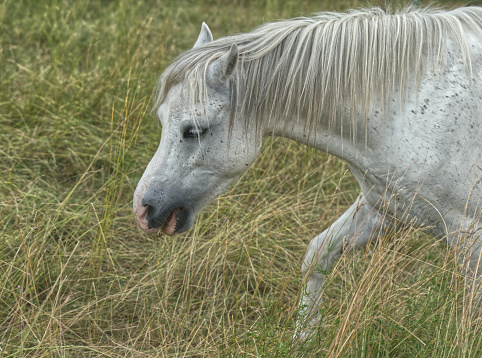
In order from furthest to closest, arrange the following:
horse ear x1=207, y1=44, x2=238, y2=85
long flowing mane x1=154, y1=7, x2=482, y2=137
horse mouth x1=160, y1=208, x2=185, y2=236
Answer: horse mouth x1=160, y1=208, x2=185, y2=236 < long flowing mane x1=154, y1=7, x2=482, y2=137 < horse ear x1=207, y1=44, x2=238, y2=85

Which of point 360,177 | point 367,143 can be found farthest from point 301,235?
point 367,143

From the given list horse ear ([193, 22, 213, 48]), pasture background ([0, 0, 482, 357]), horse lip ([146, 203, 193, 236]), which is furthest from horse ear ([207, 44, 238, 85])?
pasture background ([0, 0, 482, 357])

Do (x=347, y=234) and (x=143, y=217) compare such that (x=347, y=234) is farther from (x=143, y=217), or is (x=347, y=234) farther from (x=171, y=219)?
(x=143, y=217)

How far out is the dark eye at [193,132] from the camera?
224cm

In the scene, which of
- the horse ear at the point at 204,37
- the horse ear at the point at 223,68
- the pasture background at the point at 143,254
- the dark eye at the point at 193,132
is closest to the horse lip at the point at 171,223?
the dark eye at the point at 193,132

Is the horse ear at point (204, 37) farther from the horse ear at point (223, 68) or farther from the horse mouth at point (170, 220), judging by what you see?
the horse mouth at point (170, 220)

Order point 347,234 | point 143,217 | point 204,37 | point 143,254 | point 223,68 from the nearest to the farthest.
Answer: point 223,68
point 143,217
point 204,37
point 347,234
point 143,254

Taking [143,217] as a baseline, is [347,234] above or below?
below

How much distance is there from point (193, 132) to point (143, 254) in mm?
1416

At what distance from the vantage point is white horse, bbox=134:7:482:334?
7.23 feet

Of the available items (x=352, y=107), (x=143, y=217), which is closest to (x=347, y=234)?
(x=352, y=107)

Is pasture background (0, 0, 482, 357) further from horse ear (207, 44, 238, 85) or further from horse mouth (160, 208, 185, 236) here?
horse ear (207, 44, 238, 85)

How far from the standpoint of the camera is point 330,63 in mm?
2236

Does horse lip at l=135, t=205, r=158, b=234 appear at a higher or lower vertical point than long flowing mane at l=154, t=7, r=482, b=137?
lower
